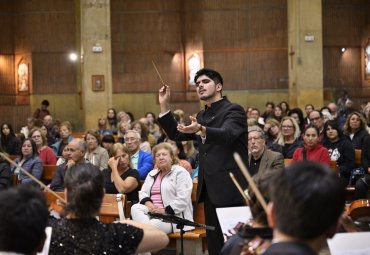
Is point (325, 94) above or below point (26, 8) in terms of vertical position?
below

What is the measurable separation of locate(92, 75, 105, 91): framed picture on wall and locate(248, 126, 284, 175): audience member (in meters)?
12.7

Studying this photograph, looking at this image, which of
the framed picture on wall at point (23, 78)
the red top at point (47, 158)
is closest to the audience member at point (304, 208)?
the red top at point (47, 158)

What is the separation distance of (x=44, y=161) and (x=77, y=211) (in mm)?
8110

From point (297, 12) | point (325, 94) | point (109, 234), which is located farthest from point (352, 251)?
point (325, 94)

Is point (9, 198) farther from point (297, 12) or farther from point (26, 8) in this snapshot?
point (26, 8)

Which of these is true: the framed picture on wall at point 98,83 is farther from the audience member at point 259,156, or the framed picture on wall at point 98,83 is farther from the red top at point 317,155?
the audience member at point 259,156

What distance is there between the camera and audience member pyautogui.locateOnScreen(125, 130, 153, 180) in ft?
31.4

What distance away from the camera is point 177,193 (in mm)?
7930

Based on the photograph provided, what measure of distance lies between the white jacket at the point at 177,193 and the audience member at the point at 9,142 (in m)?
6.93

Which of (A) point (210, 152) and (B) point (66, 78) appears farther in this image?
(B) point (66, 78)

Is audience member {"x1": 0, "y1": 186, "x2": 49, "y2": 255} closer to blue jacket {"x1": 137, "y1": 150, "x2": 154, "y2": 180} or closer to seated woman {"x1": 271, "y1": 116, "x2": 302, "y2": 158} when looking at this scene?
blue jacket {"x1": 137, "y1": 150, "x2": 154, "y2": 180}

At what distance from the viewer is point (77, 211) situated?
11.5ft

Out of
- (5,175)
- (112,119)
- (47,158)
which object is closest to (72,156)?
(5,175)

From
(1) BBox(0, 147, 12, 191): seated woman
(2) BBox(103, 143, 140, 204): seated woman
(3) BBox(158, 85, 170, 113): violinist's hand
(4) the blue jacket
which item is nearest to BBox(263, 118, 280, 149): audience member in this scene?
(4) the blue jacket
